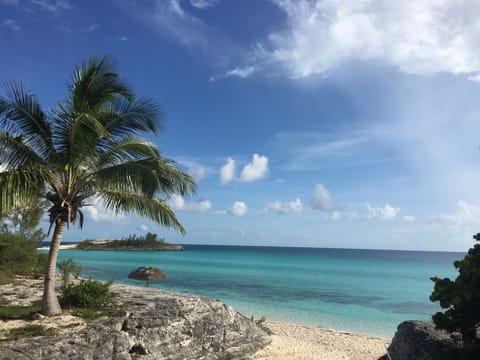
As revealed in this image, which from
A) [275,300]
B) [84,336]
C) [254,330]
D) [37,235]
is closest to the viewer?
[84,336]

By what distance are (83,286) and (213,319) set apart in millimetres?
3648

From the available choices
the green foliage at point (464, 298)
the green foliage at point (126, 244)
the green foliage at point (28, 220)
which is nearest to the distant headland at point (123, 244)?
the green foliage at point (126, 244)

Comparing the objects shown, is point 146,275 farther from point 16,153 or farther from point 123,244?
point 123,244

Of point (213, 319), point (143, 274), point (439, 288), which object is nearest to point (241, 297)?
point (143, 274)

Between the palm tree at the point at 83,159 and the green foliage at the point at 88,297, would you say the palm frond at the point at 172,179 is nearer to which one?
the palm tree at the point at 83,159

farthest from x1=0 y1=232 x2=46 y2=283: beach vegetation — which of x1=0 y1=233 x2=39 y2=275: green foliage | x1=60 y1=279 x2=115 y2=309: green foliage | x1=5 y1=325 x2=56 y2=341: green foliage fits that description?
x1=5 y1=325 x2=56 y2=341: green foliage

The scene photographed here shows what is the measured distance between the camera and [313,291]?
28453mm

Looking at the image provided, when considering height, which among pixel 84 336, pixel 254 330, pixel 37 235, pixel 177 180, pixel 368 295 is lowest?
pixel 368 295

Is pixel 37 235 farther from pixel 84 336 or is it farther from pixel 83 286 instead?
pixel 84 336

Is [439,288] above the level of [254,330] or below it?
above

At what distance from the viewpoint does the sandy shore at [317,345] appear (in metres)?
10.9

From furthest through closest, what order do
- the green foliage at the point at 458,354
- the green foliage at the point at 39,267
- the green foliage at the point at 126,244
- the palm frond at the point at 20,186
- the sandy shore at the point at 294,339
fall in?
the green foliage at the point at 126,244
the green foliage at the point at 39,267
the sandy shore at the point at 294,339
the palm frond at the point at 20,186
the green foliage at the point at 458,354

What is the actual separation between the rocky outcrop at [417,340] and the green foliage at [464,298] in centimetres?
316

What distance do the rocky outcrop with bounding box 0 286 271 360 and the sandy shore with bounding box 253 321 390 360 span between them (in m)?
0.67
